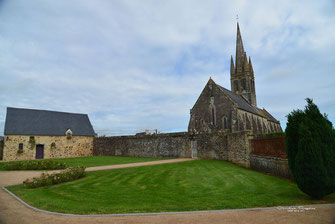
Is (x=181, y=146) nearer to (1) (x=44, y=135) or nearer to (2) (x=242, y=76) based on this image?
(1) (x=44, y=135)

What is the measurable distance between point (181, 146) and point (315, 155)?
60.4 ft

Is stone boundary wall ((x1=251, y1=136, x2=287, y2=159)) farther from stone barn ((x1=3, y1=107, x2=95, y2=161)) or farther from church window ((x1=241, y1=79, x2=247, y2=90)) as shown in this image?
church window ((x1=241, y1=79, x2=247, y2=90))

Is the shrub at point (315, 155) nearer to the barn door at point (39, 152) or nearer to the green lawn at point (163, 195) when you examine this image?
the green lawn at point (163, 195)

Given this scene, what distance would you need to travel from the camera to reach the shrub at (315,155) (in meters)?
6.39

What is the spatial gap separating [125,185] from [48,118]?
3070 cm

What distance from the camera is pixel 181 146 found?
2445 centimetres

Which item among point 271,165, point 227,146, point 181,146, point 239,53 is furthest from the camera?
point 239,53

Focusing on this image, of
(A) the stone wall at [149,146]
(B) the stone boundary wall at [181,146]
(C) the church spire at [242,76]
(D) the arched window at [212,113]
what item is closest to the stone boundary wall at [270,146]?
(B) the stone boundary wall at [181,146]

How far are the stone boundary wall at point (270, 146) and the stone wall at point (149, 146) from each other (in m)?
9.65

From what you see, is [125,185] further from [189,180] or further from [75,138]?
[75,138]

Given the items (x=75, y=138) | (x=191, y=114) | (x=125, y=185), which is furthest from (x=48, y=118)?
(x=125, y=185)

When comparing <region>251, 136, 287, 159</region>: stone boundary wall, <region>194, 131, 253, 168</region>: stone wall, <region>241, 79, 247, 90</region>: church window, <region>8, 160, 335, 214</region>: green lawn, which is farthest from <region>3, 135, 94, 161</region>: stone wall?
<region>241, 79, 247, 90</region>: church window

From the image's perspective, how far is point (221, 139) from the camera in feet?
67.2

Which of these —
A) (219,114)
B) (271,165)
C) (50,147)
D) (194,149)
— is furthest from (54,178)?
(50,147)
